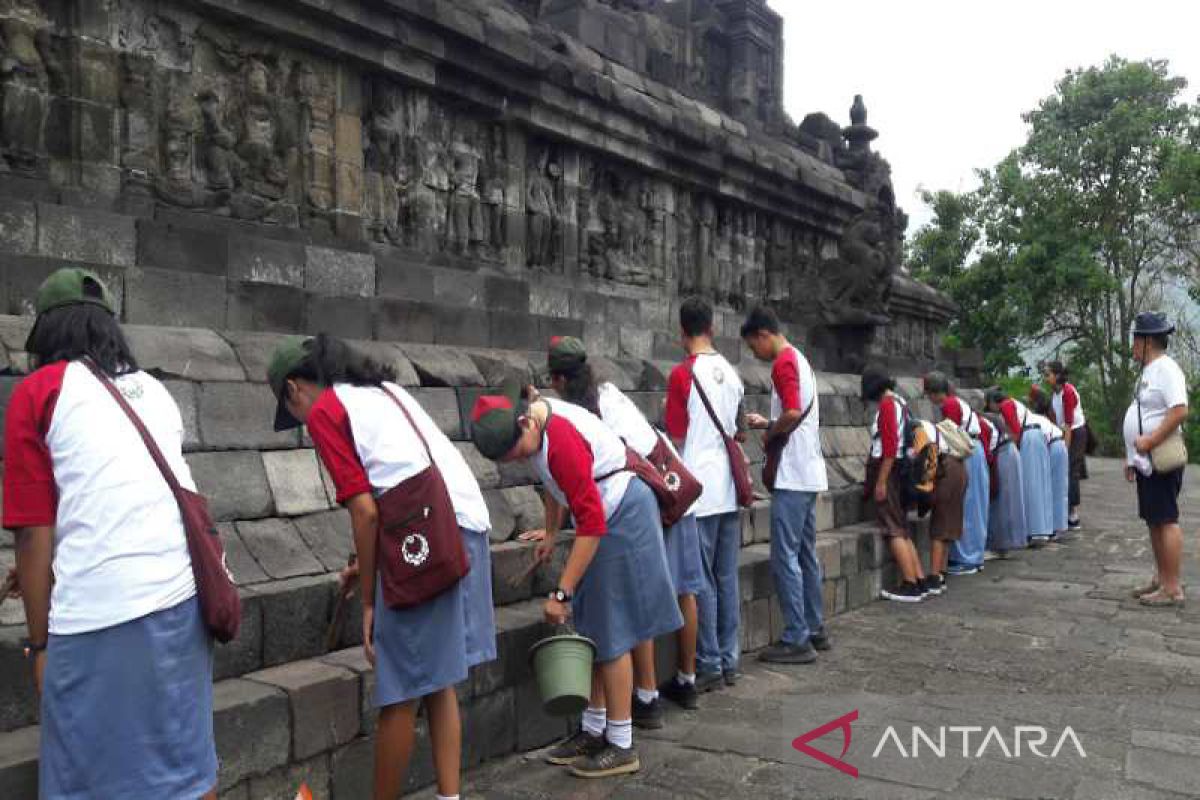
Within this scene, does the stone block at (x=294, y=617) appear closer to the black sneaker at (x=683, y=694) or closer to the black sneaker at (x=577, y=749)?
the black sneaker at (x=577, y=749)

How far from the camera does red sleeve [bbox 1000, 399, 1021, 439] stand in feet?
33.4

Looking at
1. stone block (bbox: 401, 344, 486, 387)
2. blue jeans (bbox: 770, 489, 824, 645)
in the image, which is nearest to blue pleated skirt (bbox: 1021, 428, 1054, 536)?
blue jeans (bbox: 770, 489, 824, 645)

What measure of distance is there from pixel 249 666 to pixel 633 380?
172 inches

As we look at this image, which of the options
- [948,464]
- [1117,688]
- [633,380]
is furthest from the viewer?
[948,464]

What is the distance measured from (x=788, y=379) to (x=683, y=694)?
1.87 m

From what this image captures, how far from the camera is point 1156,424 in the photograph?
7.16 metres

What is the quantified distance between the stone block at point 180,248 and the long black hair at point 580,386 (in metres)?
2.89

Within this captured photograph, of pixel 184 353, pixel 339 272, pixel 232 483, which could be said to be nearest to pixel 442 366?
pixel 339 272

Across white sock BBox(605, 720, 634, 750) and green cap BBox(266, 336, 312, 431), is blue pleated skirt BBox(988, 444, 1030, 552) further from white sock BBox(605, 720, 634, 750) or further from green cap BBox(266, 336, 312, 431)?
green cap BBox(266, 336, 312, 431)

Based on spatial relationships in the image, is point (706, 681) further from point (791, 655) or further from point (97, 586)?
point (97, 586)

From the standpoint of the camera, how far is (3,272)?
15.8 ft

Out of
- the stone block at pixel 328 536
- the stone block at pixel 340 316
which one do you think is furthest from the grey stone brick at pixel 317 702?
the stone block at pixel 340 316

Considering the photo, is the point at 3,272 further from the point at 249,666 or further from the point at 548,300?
the point at 548,300

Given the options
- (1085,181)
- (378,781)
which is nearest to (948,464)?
(378,781)
